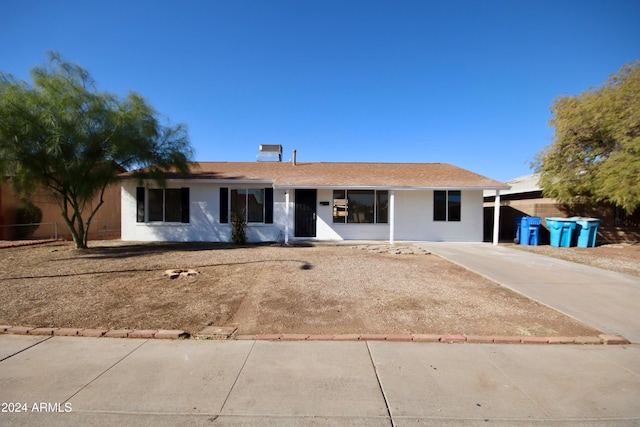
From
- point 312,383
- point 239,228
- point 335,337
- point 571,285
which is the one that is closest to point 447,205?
point 571,285

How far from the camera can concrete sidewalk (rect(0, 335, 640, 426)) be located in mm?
2615

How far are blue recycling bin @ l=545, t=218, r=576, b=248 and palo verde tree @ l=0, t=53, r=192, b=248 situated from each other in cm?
1670

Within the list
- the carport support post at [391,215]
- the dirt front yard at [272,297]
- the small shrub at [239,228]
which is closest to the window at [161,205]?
the small shrub at [239,228]

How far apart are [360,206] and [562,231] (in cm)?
850

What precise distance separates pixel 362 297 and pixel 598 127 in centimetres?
1473

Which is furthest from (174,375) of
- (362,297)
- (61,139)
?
(61,139)

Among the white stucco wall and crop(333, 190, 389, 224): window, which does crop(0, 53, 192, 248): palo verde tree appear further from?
crop(333, 190, 389, 224): window

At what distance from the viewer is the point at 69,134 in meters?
10.0

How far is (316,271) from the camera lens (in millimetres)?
7996

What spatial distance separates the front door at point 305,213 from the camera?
47.2ft

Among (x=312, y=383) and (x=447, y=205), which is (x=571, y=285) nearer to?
(x=312, y=383)

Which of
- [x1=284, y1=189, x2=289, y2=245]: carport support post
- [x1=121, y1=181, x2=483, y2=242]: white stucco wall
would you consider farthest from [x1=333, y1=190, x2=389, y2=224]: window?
[x1=284, y1=189, x2=289, y2=245]: carport support post

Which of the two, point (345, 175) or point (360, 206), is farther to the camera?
point (345, 175)

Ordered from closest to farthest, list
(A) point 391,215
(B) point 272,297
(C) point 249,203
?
(B) point 272,297
(A) point 391,215
(C) point 249,203
